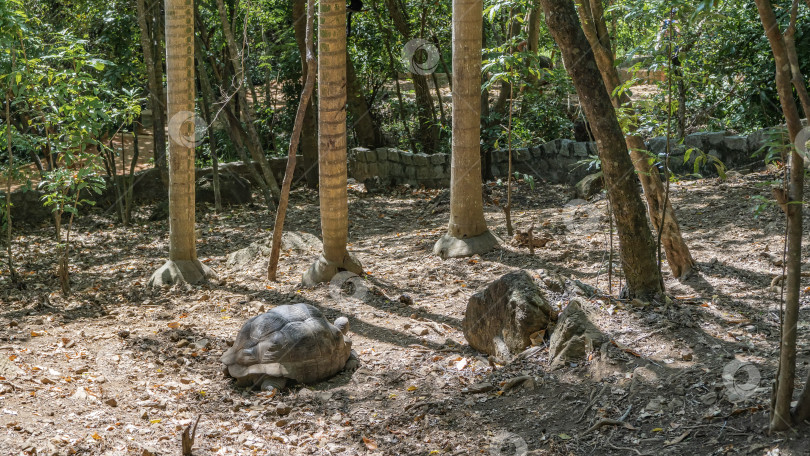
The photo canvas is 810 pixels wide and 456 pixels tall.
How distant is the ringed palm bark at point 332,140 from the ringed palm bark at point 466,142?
1.26 metres

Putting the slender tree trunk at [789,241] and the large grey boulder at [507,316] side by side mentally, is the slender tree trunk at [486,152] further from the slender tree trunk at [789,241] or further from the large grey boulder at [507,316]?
the slender tree trunk at [789,241]

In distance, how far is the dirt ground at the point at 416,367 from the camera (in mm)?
3859

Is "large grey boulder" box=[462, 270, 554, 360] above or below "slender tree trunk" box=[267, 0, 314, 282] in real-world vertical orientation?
below

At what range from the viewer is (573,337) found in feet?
15.2

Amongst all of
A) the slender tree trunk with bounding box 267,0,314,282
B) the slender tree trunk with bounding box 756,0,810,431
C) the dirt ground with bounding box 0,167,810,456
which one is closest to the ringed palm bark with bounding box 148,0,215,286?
the dirt ground with bounding box 0,167,810,456

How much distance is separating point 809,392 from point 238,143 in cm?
968

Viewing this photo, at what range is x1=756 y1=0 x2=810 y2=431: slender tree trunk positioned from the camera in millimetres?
2900

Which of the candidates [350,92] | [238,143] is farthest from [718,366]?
[350,92]

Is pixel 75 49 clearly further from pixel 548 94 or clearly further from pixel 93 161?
pixel 548 94

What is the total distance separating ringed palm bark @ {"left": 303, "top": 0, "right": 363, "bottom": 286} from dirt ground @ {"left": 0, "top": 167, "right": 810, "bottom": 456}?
317 millimetres

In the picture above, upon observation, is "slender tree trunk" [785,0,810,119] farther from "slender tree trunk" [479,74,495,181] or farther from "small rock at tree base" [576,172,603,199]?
"slender tree trunk" [479,74,495,181]

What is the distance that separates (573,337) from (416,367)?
1234mm

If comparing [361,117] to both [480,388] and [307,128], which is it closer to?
[307,128]

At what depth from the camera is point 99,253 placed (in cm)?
953
